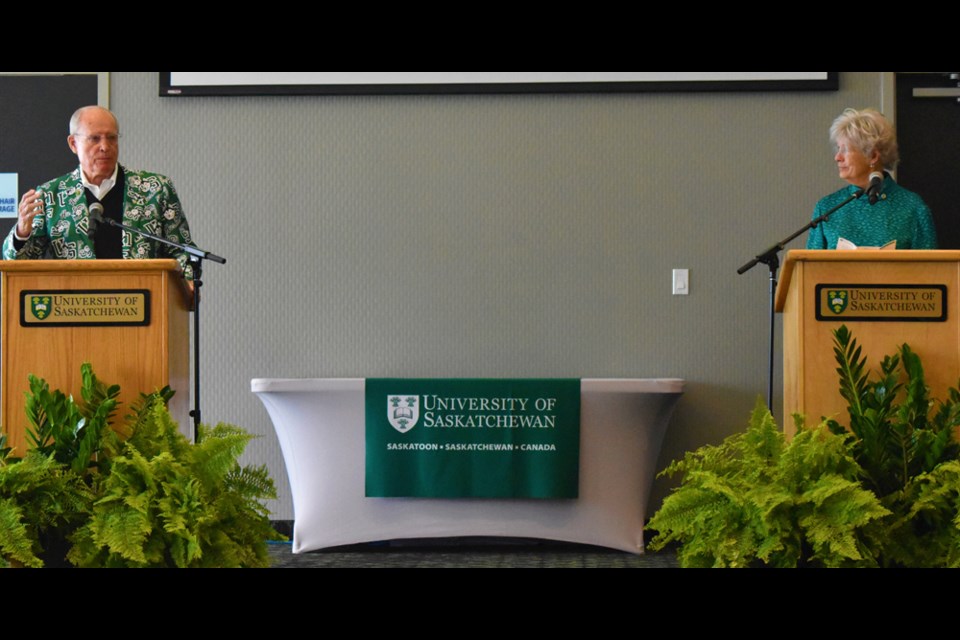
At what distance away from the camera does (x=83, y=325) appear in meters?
2.96

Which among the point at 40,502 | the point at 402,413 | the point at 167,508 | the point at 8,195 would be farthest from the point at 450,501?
the point at 8,195

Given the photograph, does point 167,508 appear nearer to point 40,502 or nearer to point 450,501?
point 40,502

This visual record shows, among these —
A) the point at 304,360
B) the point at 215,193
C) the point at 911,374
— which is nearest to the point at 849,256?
the point at 911,374

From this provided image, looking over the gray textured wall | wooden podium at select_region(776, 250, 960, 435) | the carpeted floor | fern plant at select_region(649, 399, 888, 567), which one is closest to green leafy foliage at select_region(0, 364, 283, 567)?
the carpeted floor

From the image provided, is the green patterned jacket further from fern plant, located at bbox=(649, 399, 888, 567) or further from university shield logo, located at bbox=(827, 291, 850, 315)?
university shield logo, located at bbox=(827, 291, 850, 315)

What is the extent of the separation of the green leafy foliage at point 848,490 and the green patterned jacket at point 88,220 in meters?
1.75

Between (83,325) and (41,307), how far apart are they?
4.9 inches

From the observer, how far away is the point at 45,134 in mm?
4848

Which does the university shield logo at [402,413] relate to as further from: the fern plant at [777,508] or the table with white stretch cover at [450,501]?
the fern plant at [777,508]

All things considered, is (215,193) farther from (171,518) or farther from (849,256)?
(849,256)

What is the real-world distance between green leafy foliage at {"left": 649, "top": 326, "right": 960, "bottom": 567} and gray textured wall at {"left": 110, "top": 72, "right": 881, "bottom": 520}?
185 cm

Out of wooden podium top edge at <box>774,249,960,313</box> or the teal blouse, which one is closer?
wooden podium top edge at <box>774,249,960,313</box>

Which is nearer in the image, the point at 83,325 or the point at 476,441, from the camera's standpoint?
the point at 83,325

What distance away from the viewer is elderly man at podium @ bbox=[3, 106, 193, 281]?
3430 mm
